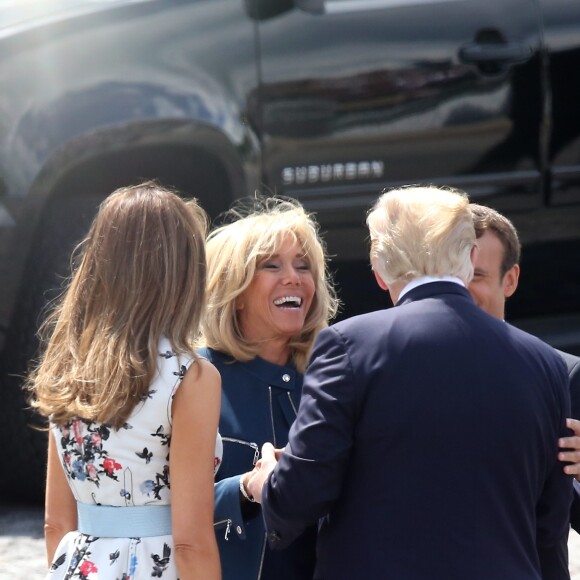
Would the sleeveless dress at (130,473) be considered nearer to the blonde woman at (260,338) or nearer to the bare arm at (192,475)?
the bare arm at (192,475)

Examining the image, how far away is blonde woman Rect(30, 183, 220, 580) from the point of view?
2350 millimetres

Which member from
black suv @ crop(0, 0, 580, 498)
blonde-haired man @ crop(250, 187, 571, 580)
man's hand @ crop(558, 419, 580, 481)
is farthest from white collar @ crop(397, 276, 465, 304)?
black suv @ crop(0, 0, 580, 498)

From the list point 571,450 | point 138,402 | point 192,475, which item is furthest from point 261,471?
point 571,450

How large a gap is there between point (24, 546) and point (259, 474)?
1643mm

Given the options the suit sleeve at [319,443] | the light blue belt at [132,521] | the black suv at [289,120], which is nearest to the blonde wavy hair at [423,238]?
the suit sleeve at [319,443]

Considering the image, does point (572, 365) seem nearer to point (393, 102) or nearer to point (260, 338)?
point (260, 338)

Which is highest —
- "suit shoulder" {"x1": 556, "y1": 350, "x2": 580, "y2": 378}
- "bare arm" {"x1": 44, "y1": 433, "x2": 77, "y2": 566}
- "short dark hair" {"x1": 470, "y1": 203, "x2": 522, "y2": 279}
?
"short dark hair" {"x1": 470, "y1": 203, "x2": 522, "y2": 279}

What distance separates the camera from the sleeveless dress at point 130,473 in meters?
2.36

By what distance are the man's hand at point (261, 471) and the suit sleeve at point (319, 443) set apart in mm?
126

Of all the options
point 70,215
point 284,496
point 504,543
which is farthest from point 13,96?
point 504,543

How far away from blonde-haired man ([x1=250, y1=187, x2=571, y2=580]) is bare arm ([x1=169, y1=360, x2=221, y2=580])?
13 cm

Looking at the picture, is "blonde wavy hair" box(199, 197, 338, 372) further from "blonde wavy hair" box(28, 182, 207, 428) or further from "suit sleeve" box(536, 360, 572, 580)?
"suit sleeve" box(536, 360, 572, 580)

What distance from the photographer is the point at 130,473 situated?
2.39 meters

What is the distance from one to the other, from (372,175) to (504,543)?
80.4 inches
